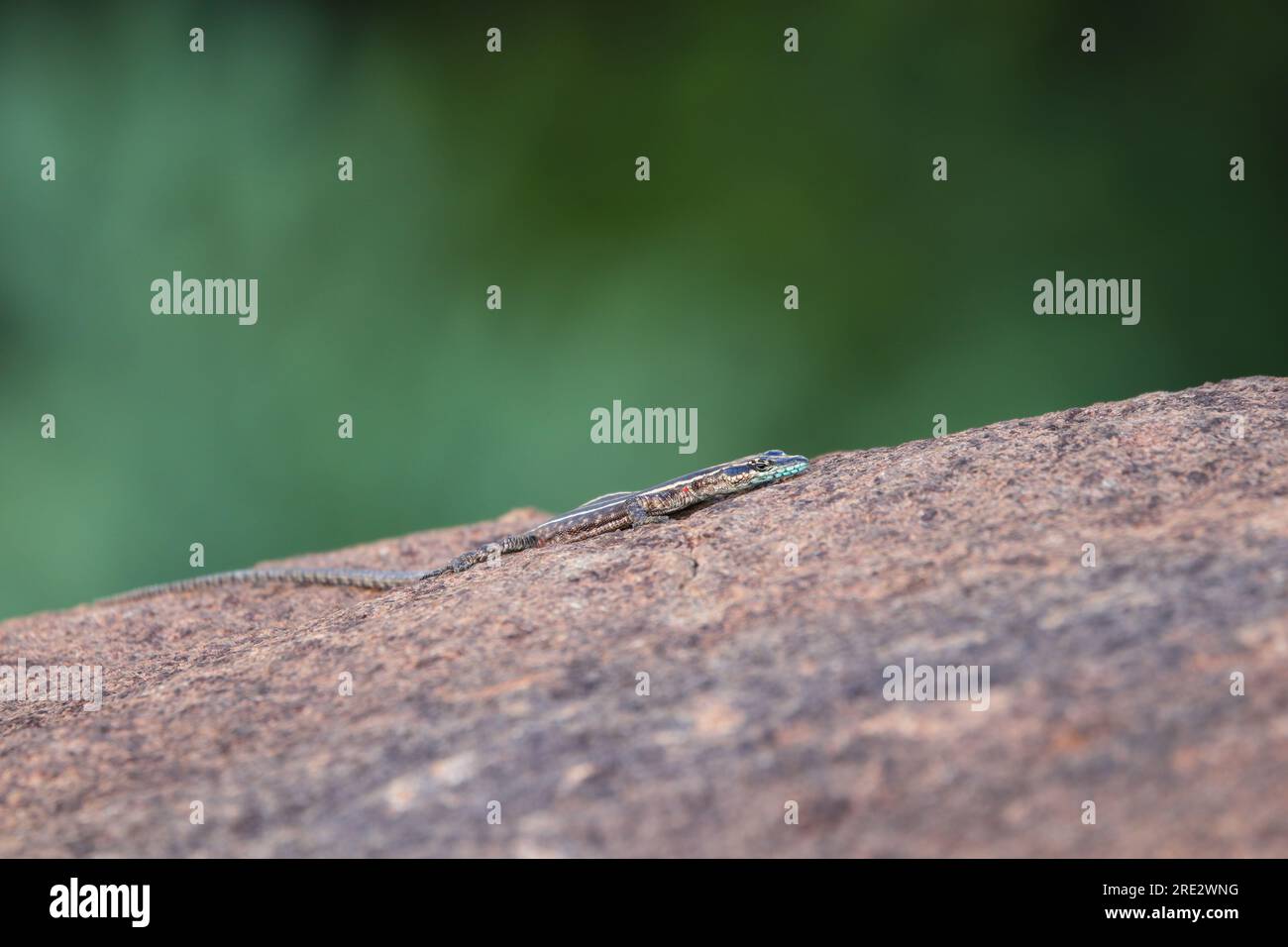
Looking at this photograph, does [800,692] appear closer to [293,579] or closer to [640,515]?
[640,515]

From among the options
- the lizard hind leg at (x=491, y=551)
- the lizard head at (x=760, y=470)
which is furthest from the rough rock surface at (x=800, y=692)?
the lizard hind leg at (x=491, y=551)

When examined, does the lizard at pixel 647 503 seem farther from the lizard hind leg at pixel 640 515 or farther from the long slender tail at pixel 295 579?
the long slender tail at pixel 295 579

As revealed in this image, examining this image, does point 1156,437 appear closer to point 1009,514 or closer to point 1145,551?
point 1009,514

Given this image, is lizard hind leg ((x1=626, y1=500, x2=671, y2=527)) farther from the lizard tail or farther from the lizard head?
the lizard tail

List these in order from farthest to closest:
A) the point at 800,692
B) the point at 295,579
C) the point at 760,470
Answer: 1. the point at 295,579
2. the point at 760,470
3. the point at 800,692

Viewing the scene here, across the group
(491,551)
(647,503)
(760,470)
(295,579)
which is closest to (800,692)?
(760,470)
